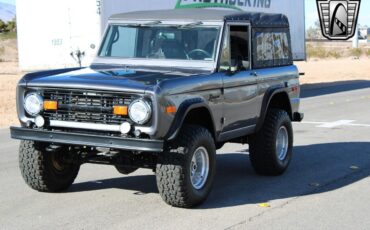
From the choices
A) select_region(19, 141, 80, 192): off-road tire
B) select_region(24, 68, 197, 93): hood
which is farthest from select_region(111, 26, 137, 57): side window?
select_region(19, 141, 80, 192): off-road tire

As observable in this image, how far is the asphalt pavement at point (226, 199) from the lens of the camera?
247 inches

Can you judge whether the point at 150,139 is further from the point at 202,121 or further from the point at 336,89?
the point at 336,89

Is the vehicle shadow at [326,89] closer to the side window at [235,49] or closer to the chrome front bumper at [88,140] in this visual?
the side window at [235,49]

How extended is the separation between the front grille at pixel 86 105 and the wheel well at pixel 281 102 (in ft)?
9.62

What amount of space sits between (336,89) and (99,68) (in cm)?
1943

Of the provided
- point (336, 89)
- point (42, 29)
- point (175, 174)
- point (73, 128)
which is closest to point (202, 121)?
point (175, 174)

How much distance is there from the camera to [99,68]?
7.74m

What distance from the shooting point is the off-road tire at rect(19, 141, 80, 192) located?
7.09 metres

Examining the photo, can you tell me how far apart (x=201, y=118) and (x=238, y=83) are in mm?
791

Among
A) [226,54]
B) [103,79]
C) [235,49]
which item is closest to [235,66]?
[226,54]

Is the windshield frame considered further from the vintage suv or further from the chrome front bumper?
the chrome front bumper

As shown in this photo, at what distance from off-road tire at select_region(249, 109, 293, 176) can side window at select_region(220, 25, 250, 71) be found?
0.85 m

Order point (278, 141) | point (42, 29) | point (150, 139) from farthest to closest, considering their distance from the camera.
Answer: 1. point (42, 29)
2. point (278, 141)
3. point (150, 139)

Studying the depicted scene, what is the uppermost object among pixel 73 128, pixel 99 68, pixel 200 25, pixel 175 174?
pixel 200 25
